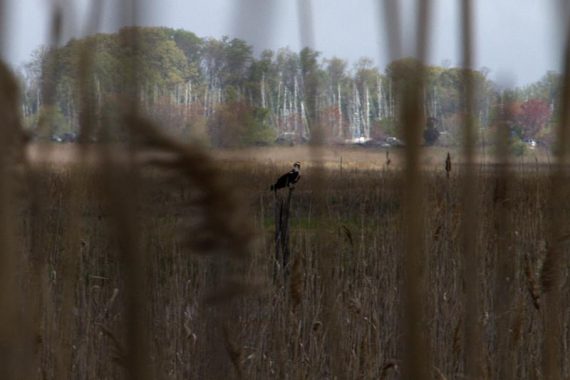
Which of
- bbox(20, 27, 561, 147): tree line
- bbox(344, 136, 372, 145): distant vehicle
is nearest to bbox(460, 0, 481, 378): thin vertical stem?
bbox(20, 27, 561, 147): tree line

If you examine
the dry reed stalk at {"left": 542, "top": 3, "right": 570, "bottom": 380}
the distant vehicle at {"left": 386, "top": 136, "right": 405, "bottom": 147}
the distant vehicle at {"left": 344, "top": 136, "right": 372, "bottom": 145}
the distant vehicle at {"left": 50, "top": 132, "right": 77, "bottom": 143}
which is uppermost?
the distant vehicle at {"left": 50, "top": 132, "right": 77, "bottom": 143}

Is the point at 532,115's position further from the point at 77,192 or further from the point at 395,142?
the point at 77,192

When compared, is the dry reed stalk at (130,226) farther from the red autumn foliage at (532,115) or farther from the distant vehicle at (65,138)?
the red autumn foliage at (532,115)

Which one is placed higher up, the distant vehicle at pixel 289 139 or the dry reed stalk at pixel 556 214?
the distant vehicle at pixel 289 139

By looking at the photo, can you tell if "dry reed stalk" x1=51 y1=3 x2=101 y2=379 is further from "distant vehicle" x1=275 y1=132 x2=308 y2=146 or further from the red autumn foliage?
the red autumn foliage

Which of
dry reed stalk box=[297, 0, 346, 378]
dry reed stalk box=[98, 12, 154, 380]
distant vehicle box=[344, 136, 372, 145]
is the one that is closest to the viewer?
dry reed stalk box=[98, 12, 154, 380]

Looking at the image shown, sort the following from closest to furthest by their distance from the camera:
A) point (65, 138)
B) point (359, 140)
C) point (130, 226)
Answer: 1. point (130, 226)
2. point (65, 138)
3. point (359, 140)

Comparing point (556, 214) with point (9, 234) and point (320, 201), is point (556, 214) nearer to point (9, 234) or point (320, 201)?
point (320, 201)

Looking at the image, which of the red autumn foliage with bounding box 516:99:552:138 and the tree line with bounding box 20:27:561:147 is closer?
the tree line with bounding box 20:27:561:147

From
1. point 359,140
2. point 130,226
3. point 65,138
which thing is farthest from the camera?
point 359,140

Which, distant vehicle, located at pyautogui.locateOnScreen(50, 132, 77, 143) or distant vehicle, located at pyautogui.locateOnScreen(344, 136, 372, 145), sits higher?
distant vehicle, located at pyautogui.locateOnScreen(50, 132, 77, 143)

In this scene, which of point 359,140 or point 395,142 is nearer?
point 395,142

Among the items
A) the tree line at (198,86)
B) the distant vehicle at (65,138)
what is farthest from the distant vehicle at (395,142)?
the distant vehicle at (65,138)

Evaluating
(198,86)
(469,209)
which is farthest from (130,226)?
(469,209)
